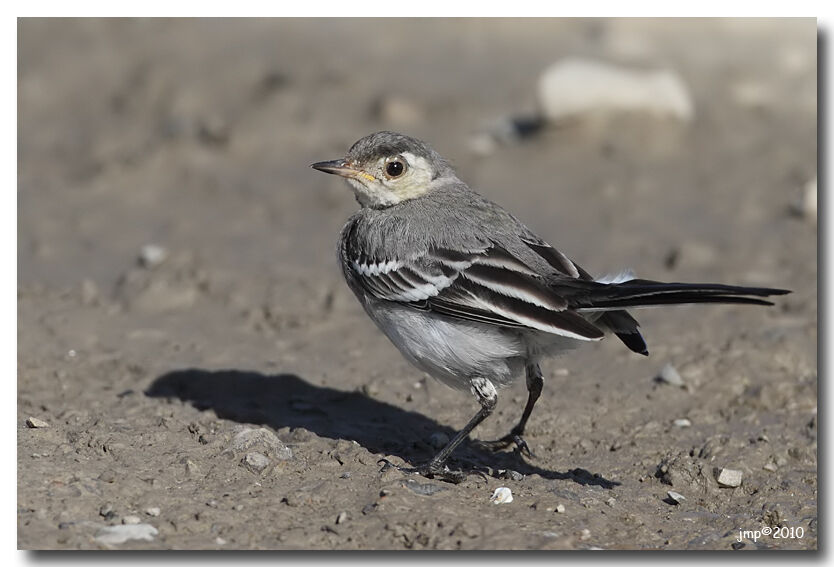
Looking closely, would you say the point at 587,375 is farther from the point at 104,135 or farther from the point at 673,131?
the point at 104,135

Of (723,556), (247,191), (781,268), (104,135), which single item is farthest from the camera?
(104,135)

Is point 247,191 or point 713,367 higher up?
point 247,191

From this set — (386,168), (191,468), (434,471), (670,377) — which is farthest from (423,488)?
(670,377)

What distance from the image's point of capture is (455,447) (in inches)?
266

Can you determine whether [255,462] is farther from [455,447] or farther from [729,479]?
[729,479]

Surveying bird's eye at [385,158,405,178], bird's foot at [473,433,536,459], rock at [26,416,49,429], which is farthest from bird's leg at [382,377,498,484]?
rock at [26,416,49,429]

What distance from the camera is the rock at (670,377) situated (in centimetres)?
835

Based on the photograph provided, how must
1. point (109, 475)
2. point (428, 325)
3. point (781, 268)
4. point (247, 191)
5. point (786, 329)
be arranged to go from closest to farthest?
point (109, 475), point (428, 325), point (786, 329), point (781, 268), point (247, 191)

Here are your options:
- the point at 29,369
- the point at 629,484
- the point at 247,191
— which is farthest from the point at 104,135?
the point at 629,484

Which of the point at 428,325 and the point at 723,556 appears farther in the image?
the point at 428,325

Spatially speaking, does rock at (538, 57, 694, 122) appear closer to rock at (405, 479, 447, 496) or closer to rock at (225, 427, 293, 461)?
rock at (225, 427, 293, 461)

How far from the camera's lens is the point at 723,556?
5.69 metres

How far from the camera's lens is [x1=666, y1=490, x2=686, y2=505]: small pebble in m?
6.61

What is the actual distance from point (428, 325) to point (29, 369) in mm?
3346
